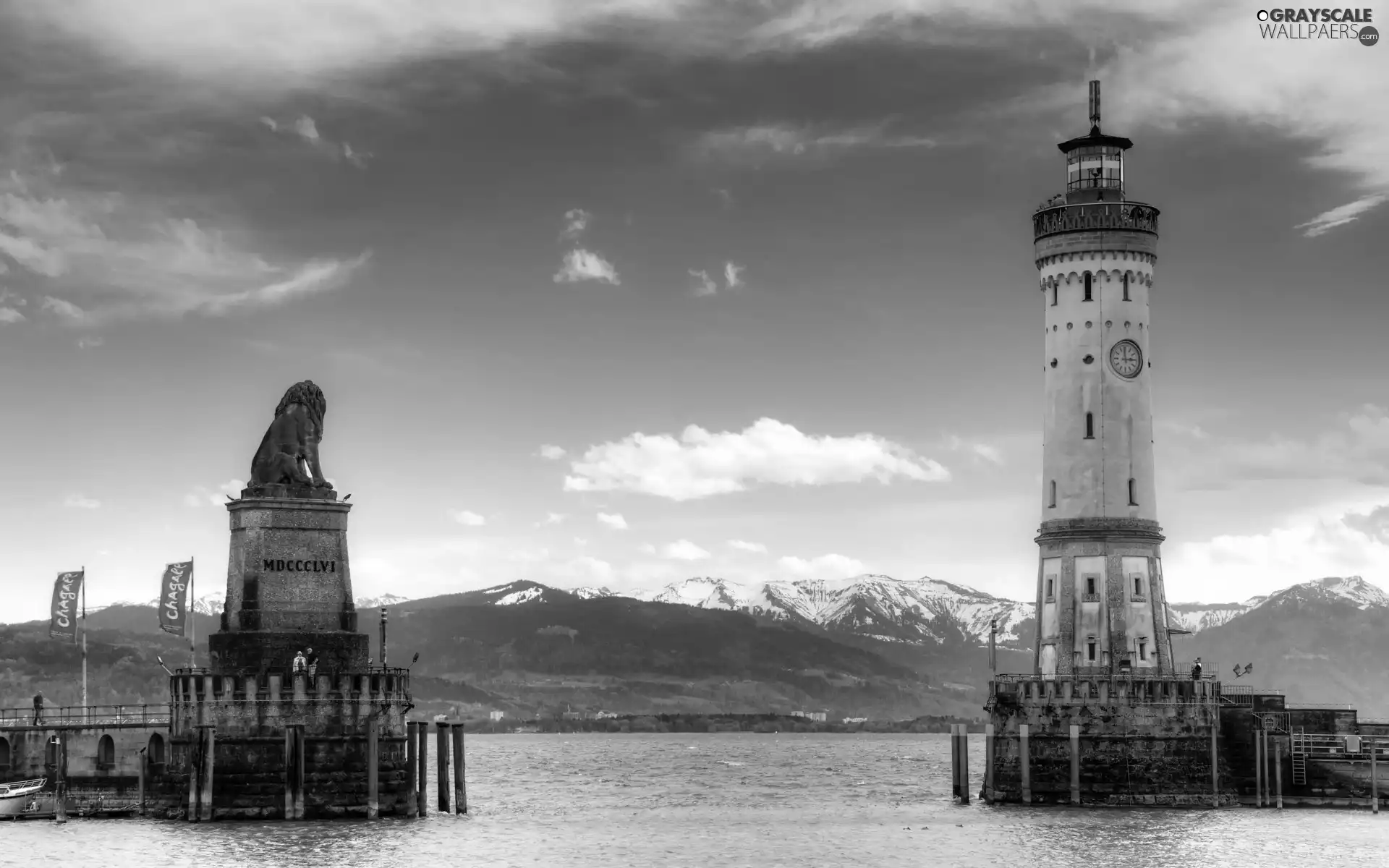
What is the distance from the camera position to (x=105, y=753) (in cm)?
9644

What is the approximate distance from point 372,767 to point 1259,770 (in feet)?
138

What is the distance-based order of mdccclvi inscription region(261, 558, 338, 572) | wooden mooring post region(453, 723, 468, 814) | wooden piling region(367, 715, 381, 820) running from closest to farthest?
wooden piling region(367, 715, 381, 820) < mdccclvi inscription region(261, 558, 338, 572) < wooden mooring post region(453, 723, 468, 814)

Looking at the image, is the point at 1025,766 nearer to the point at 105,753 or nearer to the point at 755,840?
the point at 755,840

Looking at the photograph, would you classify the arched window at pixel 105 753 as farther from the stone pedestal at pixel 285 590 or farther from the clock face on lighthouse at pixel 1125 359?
the clock face on lighthouse at pixel 1125 359

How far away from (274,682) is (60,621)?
70.5 ft

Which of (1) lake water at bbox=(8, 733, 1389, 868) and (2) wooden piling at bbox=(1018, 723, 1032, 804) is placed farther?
(2) wooden piling at bbox=(1018, 723, 1032, 804)

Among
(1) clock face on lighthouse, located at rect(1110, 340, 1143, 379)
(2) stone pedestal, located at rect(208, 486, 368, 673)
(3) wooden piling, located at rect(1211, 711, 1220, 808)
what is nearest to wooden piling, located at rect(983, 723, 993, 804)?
(3) wooden piling, located at rect(1211, 711, 1220, 808)

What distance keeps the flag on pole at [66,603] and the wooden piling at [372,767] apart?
22.9m

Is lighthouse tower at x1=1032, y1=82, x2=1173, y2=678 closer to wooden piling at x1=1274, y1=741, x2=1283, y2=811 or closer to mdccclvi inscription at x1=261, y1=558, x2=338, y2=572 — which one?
wooden piling at x1=1274, y1=741, x2=1283, y2=811

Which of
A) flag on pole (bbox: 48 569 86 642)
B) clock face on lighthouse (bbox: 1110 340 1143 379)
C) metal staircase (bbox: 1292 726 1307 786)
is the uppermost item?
clock face on lighthouse (bbox: 1110 340 1143 379)

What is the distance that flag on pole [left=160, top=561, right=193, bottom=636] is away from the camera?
103 metres

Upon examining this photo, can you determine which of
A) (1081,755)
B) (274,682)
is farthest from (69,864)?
(1081,755)

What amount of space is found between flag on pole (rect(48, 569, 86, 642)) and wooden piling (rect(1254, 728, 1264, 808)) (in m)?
59.1

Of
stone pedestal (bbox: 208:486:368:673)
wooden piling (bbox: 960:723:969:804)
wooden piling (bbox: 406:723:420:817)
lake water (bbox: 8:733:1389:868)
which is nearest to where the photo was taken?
lake water (bbox: 8:733:1389:868)
